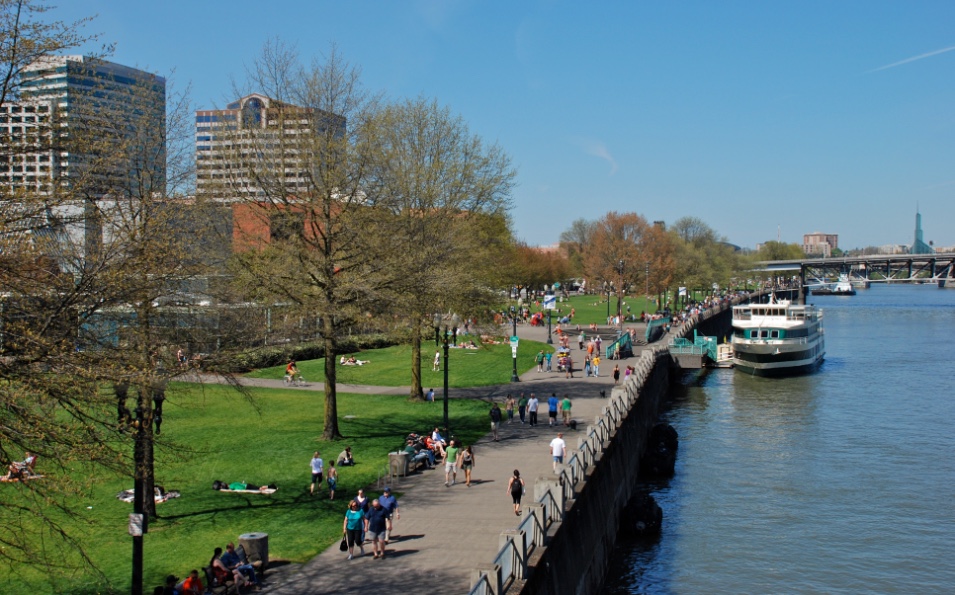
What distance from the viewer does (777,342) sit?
203 feet

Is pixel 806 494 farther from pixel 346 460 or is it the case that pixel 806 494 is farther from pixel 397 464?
pixel 346 460

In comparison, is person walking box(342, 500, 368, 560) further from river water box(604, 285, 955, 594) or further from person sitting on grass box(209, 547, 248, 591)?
river water box(604, 285, 955, 594)

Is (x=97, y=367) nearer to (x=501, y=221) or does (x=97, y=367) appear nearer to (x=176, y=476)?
(x=176, y=476)

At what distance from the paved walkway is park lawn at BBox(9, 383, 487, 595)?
3.22 feet

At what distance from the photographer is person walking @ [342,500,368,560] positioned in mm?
16266

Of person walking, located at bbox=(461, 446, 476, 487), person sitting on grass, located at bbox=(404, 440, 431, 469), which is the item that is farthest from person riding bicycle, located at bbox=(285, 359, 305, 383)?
person walking, located at bbox=(461, 446, 476, 487)

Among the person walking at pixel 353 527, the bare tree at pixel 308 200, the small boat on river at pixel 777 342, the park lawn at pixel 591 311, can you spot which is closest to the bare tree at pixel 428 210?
the bare tree at pixel 308 200

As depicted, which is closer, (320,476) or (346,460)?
(320,476)

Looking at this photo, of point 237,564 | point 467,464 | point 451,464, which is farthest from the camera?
point 467,464

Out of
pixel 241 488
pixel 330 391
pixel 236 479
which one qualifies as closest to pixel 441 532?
pixel 241 488

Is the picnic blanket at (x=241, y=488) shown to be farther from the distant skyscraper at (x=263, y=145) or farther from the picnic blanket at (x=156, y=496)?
the distant skyscraper at (x=263, y=145)

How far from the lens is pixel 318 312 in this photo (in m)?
25.5

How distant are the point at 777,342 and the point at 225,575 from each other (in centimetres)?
5388

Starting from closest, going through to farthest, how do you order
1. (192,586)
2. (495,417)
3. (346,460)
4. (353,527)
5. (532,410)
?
1. (192,586)
2. (353,527)
3. (346,460)
4. (495,417)
5. (532,410)
